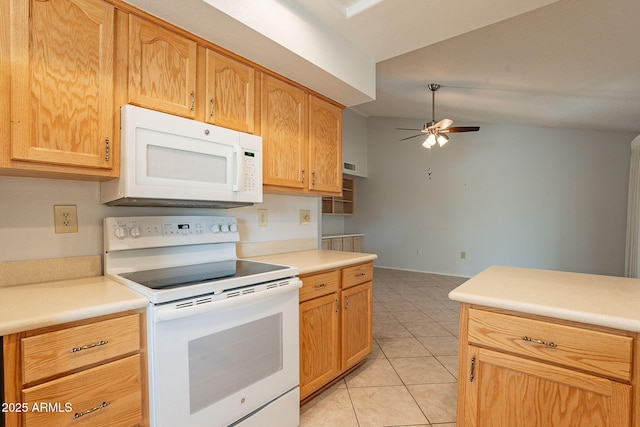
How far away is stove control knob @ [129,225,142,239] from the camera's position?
1508 millimetres

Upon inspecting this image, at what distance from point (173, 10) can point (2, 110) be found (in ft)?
2.57

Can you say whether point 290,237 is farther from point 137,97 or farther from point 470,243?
point 470,243

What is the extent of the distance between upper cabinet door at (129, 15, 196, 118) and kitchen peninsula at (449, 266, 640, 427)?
1.59 m

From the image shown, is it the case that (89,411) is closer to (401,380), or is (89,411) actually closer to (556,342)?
(556,342)

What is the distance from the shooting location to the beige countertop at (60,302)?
89 cm

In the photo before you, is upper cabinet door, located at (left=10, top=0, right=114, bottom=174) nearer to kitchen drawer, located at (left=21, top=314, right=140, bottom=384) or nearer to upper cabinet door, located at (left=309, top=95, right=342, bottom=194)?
kitchen drawer, located at (left=21, top=314, right=140, bottom=384)

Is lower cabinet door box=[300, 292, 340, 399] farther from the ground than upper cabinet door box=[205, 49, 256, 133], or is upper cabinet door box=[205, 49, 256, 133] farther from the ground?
upper cabinet door box=[205, 49, 256, 133]

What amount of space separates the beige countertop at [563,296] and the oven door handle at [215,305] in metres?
0.79

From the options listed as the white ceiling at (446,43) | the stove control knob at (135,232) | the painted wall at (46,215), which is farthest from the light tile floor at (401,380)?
the white ceiling at (446,43)

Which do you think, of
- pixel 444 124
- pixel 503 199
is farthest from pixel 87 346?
pixel 503 199

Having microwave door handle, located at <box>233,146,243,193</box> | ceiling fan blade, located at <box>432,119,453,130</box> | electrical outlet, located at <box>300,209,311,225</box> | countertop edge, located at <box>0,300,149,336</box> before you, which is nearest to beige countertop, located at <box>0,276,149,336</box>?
countertop edge, located at <box>0,300,149,336</box>

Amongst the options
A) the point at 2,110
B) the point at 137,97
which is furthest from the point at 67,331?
the point at 137,97

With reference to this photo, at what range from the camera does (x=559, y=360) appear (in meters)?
1.08

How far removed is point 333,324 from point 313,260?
43cm
